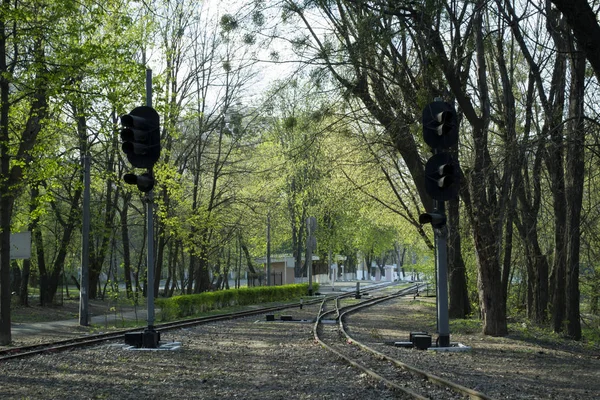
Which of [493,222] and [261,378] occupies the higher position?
[493,222]

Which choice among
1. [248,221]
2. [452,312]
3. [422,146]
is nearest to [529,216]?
[422,146]

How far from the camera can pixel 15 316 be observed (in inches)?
1142

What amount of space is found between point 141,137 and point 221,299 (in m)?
21.2

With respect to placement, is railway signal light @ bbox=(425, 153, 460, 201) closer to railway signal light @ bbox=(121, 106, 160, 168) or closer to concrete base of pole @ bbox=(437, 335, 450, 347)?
concrete base of pole @ bbox=(437, 335, 450, 347)

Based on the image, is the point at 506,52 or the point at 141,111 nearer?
the point at 141,111

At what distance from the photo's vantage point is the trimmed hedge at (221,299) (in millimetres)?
26188

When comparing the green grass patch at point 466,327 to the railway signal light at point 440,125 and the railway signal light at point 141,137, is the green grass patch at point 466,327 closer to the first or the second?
the railway signal light at point 440,125

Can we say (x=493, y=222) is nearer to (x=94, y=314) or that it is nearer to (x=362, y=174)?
(x=362, y=174)

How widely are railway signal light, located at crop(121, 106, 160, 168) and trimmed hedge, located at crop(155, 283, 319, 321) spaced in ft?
43.8

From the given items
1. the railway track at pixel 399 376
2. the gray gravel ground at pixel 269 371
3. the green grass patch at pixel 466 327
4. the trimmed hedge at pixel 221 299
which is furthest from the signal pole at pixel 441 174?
the trimmed hedge at pixel 221 299

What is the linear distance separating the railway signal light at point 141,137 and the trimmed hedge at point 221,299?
13.4 metres

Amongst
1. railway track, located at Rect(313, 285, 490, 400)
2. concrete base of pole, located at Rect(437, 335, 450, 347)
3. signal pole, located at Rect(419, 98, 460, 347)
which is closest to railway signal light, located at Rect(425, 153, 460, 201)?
signal pole, located at Rect(419, 98, 460, 347)

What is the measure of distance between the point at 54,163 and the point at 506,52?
1358 cm

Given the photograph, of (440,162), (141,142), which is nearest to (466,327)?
(440,162)
